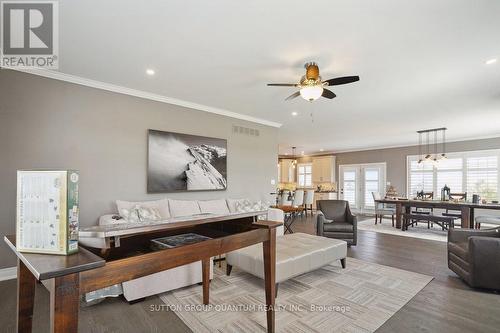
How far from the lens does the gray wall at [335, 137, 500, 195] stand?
7.70 m

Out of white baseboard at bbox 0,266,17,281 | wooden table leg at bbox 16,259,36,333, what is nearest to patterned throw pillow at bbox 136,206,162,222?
white baseboard at bbox 0,266,17,281

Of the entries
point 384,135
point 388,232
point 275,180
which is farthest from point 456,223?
point 275,180

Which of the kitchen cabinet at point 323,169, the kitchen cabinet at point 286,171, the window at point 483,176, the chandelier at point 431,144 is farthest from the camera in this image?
the kitchen cabinet at point 286,171

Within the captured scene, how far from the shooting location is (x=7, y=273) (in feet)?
10.1

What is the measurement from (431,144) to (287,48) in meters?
8.10

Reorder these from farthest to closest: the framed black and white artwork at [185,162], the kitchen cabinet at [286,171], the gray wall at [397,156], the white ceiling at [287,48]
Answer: the kitchen cabinet at [286,171] → the gray wall at [397,156] → the framed black and white artwork at [185,162] → the white ceiling at [287,48]

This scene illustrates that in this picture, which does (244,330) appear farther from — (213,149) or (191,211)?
(213,149)

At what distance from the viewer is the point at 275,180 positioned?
20.9 ft

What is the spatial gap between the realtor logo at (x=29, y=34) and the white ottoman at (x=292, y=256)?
3096mm

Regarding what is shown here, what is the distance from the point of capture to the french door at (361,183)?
32.1 feet

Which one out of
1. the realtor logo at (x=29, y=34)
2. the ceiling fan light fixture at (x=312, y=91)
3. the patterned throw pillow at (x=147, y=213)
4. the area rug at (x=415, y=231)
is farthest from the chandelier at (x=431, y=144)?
the realtor logo at (x=29, y=34)

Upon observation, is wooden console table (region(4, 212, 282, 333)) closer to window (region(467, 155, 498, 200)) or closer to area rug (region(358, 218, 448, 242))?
area rug (region(358, 218, 448, 242))

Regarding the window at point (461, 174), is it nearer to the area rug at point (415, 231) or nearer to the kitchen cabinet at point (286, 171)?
Result: the area rug at point (415, 231)

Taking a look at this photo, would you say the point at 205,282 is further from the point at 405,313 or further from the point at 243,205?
the point at 243,205
